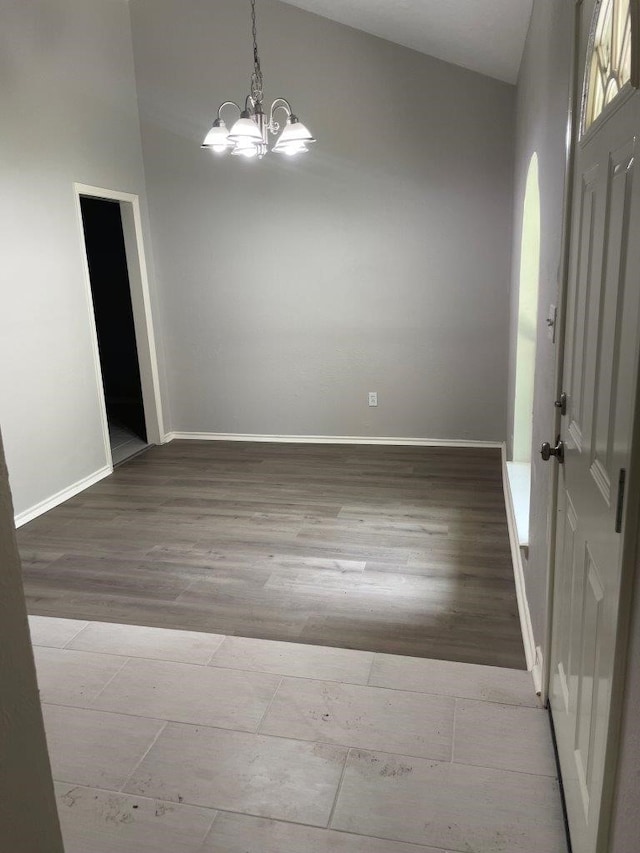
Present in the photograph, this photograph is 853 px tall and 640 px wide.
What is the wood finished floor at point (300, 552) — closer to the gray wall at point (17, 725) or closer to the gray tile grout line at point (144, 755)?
the gray tile grout line at point (144, 755)

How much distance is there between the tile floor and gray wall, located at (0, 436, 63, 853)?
963 millimetres

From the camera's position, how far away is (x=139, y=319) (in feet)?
18.1

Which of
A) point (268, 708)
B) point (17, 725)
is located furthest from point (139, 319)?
point (17, 725)

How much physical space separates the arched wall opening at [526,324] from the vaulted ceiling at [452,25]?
0.91m

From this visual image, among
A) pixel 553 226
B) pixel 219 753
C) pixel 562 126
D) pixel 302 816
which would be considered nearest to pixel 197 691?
pixel 219 753

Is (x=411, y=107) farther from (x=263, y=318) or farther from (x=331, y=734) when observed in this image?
(x=331, y=734)

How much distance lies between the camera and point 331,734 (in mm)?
2117

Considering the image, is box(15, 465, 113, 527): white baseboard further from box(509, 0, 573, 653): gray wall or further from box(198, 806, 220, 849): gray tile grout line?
box(509, 0, 573, 653): gray wall

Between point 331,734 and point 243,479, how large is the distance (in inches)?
110

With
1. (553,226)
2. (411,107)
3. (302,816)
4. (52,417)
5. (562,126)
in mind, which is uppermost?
(411,107)

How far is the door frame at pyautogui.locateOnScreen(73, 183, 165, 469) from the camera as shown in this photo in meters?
4.97

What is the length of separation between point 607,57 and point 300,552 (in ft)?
8.83

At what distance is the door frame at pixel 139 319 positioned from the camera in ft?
16.3

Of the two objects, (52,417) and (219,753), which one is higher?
(52,417)
